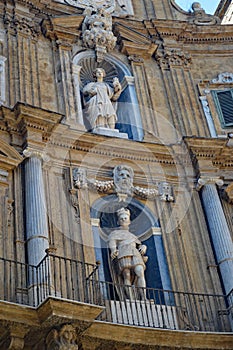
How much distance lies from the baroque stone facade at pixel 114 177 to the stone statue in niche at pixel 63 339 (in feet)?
0.06

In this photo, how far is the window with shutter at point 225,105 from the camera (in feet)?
49.8

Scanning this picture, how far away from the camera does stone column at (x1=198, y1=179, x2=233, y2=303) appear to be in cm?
1223

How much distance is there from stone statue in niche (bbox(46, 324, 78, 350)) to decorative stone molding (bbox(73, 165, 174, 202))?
332 cm

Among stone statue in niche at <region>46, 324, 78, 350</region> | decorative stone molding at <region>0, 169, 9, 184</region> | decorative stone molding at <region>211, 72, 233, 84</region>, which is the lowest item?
stone statue in niche at <region>46, 324, 78, 350</region>

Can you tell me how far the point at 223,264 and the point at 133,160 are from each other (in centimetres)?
248

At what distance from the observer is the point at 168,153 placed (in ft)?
45.1

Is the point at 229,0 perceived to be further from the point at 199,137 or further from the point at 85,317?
the point at 85,317

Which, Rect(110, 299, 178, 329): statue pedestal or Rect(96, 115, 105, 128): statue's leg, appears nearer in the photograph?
Rect(110, 299, 178, 329): statue pedestal

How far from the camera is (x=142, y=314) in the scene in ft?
36.3

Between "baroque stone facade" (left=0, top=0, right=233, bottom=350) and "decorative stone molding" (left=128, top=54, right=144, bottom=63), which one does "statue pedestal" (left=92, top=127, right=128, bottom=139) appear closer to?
"baroque stone facade" (left=0, top=0, right=233, bottom=350)

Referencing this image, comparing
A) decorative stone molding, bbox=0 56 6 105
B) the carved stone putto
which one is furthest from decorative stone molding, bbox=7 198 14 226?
the carved stone putto

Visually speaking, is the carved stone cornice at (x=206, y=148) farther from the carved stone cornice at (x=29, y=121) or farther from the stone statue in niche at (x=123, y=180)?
the carved stone cornice at (x=29, y=121)

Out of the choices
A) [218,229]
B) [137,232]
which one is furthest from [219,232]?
[137,232]

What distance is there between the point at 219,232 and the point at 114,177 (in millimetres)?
1984
